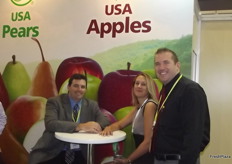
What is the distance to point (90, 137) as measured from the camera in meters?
2.34

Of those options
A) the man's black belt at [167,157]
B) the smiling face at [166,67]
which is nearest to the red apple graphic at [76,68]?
the smiling face at [166,67]

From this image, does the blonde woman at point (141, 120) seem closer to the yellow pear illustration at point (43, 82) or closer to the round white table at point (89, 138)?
the round white table at point (89, 138)

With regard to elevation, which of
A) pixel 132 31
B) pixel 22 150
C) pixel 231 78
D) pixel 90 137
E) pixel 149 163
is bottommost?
pixel 22 150

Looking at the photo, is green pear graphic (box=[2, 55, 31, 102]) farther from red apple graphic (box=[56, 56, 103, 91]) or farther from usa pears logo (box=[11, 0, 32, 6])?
usa pears logo (box=[11, 0, 32, 6])

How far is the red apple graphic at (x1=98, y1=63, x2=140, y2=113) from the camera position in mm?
3137

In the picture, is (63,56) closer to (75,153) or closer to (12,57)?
(12,57)

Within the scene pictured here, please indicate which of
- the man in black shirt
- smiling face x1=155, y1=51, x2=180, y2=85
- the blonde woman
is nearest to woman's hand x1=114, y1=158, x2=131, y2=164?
the blonde woman

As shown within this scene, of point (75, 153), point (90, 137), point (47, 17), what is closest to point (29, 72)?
point (47, 17)

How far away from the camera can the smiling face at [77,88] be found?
2.84 m

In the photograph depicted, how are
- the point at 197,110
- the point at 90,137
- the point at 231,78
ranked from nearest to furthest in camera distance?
the point at 197,110, the point at 90,137, the point at 231,78

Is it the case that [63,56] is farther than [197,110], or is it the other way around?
[63,56]

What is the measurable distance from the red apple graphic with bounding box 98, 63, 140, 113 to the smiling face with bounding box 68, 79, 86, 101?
0.39 meters

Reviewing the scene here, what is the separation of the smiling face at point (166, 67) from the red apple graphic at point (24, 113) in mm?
1809

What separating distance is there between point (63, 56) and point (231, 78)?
225 cm
